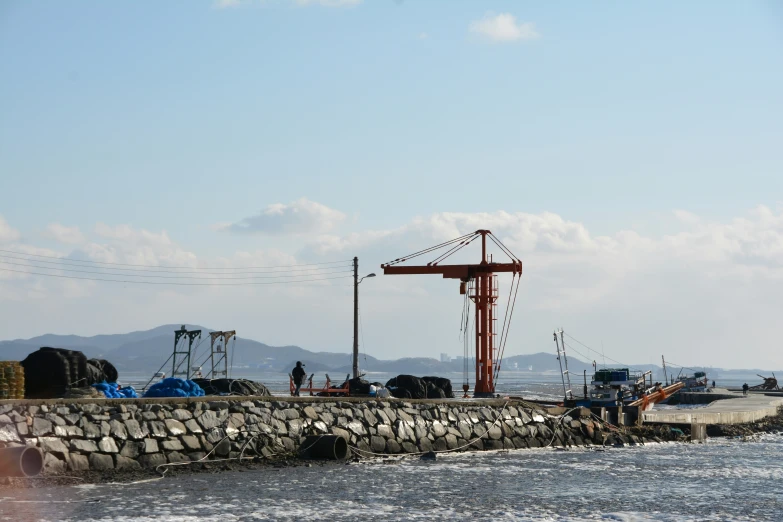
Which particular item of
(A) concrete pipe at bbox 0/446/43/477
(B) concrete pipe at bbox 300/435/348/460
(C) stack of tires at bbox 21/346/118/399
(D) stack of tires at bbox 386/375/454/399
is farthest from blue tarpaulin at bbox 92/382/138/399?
(D) stack of tires at bbox 386/375/454/399

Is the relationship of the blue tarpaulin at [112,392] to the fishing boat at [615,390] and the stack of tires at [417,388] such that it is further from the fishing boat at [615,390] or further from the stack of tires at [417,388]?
the fishing boat at [615,390]

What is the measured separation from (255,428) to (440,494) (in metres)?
5.61

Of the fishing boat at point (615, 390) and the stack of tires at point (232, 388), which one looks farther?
the fishing boat at point (615, 390)

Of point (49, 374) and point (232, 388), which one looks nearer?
point (49, 374)

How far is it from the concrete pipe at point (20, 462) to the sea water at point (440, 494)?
611mm

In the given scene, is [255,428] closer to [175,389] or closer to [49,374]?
[175,389]

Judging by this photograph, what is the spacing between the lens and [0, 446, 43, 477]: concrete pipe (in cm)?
1616

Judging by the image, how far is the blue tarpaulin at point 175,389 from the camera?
74.7 ft

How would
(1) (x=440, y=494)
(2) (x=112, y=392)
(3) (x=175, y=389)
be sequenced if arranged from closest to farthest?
(1) (x=440, y=494) < (3) (x=175, y=389) < (2) (x=112, y=392)

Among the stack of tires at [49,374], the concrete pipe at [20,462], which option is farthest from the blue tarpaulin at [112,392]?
the concrete pipe at [20,462]

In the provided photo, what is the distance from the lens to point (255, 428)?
2148 centimetres

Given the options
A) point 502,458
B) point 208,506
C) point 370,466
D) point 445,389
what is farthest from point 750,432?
point 208,506

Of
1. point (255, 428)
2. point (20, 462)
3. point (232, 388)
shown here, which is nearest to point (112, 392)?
point (255, 428)

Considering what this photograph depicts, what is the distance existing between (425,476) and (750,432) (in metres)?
21.7
